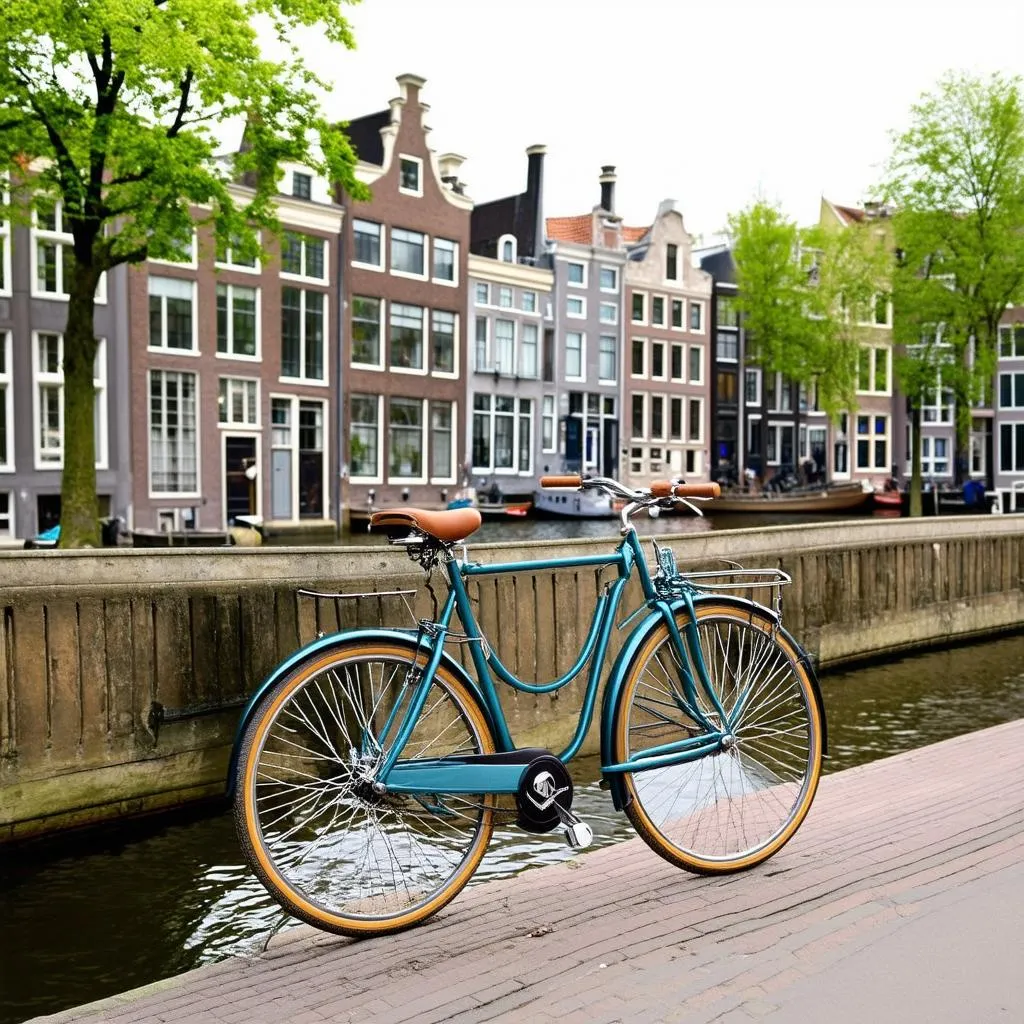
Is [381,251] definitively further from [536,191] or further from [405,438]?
[536,191]

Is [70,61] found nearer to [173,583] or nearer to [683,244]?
[173,583]

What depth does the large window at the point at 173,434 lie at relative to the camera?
30250 mm

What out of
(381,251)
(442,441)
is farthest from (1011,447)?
(381,251)

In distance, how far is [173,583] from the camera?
6180mm

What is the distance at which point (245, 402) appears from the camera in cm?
3250

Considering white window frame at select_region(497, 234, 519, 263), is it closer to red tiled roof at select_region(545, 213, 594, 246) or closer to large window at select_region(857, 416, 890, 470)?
red tiled roof at select_region(545, 213, 594, 246)

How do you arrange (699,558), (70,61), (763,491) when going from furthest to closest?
(763,491)
(70,61)
(699,558)

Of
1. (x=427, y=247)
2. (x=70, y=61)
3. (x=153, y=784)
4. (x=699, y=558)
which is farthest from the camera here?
(x=427, y=247)

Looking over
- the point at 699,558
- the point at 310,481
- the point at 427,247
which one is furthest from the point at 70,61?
the point at 427,247

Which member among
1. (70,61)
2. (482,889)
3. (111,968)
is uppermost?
(70,61)

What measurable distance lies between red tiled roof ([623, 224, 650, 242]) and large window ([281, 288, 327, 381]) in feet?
67.3

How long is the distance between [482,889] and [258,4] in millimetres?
16104

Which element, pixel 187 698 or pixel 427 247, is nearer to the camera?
pixel 187 698

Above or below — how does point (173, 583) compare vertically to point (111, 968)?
above
